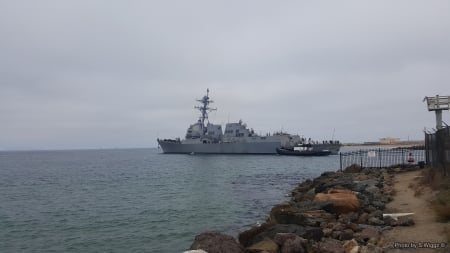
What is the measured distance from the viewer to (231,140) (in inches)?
3996

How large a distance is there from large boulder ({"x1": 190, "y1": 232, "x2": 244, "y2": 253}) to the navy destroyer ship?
287ft

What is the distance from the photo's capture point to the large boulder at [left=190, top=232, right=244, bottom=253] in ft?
32.7

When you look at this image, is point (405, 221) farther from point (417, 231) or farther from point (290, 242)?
point (290, 242)

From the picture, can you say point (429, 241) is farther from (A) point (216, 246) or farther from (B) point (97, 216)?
(B) point (97, 216)

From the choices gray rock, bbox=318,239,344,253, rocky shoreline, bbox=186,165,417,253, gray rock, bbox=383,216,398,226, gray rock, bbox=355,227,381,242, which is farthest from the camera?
gray rock, bbox=383,216,398,226

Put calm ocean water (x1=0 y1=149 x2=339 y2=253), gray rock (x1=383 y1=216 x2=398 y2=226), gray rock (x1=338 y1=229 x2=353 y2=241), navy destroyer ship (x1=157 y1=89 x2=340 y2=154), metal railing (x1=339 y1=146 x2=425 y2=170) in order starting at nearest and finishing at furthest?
1. gray rock (x1=338 y1=229 x2=353 y2=241)
2. gray rock (x1=383 y1=216 x2=398 y2=226)
3. calm ocean water (x1=0 y1=149 x2=339 y2=253)
4. metal railing (x1=339 y1=146 x2=425 y2=170)
5. navy destroyer ship (x1=157 y1=89 x2=340 y2=154)

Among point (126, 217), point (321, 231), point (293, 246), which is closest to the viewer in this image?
point (293, 246)

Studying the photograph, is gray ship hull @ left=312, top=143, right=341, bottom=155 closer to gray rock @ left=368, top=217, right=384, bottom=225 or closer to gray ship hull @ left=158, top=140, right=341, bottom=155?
gray ship hull @ left=158, top=140, right=341, bottom=155

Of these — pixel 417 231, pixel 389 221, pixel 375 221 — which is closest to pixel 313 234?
pixel 417 231

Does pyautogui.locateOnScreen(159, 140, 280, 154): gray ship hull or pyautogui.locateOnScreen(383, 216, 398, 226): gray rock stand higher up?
pyautogui.locateOnScreen(159, 140, 280, 154): gray ship hull

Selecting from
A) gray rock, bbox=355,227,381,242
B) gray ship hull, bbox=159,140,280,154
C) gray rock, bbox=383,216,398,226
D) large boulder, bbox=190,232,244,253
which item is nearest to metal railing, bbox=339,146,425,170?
gray rock, bbox=383,216,398,226

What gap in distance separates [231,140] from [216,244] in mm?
91370

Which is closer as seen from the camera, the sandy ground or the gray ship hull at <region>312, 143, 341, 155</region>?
the sandy ground

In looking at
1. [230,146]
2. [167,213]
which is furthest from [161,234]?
[230,146]
